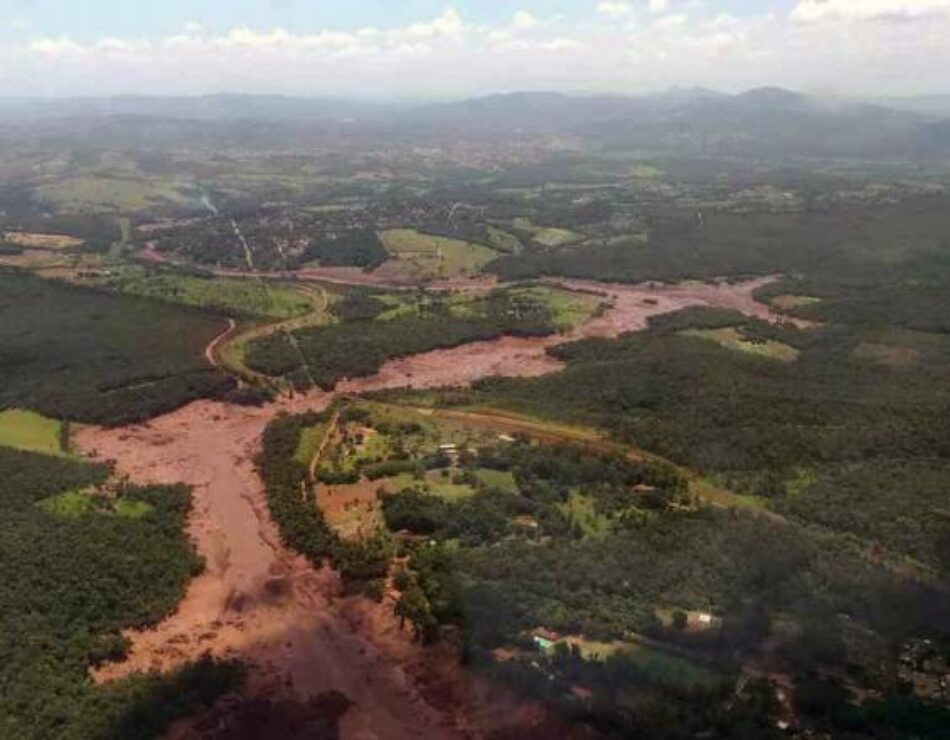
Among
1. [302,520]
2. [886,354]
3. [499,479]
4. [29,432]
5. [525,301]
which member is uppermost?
[499,479]

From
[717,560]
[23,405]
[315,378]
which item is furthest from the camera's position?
[315,378]

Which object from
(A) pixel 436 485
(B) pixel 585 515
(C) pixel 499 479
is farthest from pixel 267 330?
(B) pixel 585 515

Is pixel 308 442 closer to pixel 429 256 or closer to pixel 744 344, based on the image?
pixel 744 344

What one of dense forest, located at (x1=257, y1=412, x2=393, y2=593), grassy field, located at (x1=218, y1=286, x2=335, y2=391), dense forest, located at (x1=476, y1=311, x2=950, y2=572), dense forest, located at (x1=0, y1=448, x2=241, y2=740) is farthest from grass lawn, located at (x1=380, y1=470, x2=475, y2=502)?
grassy field, located at (x1=218, y1=286, x2=335, y2=391)

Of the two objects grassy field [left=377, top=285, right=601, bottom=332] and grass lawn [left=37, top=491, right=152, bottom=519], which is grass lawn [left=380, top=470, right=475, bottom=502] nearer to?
grass lawn [left=37, top=491, right=152, bottom=519]

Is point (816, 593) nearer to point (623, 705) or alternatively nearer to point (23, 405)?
point (623, 705)

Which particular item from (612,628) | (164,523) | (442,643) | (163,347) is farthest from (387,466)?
(163,347)
